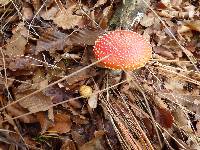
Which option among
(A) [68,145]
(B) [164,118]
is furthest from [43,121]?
(B) [164,118]

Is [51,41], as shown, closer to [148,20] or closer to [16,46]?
[16,46]

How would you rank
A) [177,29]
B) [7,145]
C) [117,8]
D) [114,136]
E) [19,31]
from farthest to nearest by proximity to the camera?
1. [177,29]
2. [117,8]
3. [19,31]
4. [114,136]
5. [7,145]

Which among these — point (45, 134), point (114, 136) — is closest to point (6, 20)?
point (45, 134)

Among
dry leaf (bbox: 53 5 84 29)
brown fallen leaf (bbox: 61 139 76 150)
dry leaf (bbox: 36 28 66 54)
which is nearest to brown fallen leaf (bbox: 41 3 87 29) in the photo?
dry leaf (bbox: 53 5 84 29)

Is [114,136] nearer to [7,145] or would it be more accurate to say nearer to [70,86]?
[70,86]

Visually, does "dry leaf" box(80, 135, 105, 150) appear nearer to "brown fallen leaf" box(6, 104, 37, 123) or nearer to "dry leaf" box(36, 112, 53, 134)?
"dry leaf" box(36, 112, 53, 134)

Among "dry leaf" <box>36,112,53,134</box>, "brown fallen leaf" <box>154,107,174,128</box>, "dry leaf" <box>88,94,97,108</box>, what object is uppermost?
"dry leaf" <box>88,94,97,108</box>
